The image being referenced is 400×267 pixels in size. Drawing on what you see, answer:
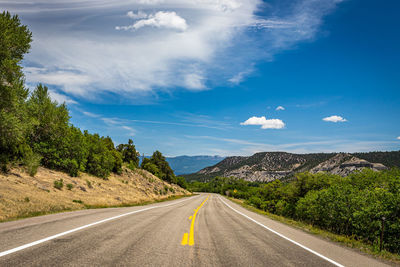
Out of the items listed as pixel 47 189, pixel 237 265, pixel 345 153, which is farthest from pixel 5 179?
pixel 345 153

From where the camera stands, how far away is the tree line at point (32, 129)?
16.7m

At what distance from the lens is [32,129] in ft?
77.2

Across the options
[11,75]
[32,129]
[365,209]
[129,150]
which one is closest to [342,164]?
[129,150]

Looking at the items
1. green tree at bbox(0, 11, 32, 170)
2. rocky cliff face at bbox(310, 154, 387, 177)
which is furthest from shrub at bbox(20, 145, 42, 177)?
rocky cliff face at bbox(310, 154, 387, 177)

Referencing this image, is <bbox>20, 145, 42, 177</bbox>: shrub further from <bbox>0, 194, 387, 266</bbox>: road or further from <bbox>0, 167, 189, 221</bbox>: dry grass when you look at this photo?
<bbox>0, 194, 387, 266</bbox>: road

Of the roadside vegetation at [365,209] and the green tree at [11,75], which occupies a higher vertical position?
the green tree at [11,75]

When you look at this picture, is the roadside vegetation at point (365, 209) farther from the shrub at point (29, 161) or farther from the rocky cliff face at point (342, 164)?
the rocky cliff face at point (342, 164)

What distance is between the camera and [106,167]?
3756 centimetres

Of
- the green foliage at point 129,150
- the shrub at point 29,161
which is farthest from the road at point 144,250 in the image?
the green foliage at point 129,150

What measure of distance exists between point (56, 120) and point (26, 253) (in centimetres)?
2638

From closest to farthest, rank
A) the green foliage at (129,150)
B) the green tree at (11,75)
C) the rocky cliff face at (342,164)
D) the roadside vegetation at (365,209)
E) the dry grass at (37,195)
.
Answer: the roadside vegetation at (365,209), the dry grass at (37,195), the green tree at (11,75), the green foliage at (129,150), the rocky cliff face at (342,164)

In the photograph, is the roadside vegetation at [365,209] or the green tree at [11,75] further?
the green tree at [11,75]

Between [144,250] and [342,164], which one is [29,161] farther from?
[342,164]

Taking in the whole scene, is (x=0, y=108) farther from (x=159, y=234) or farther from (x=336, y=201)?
(x=336, y=201)
